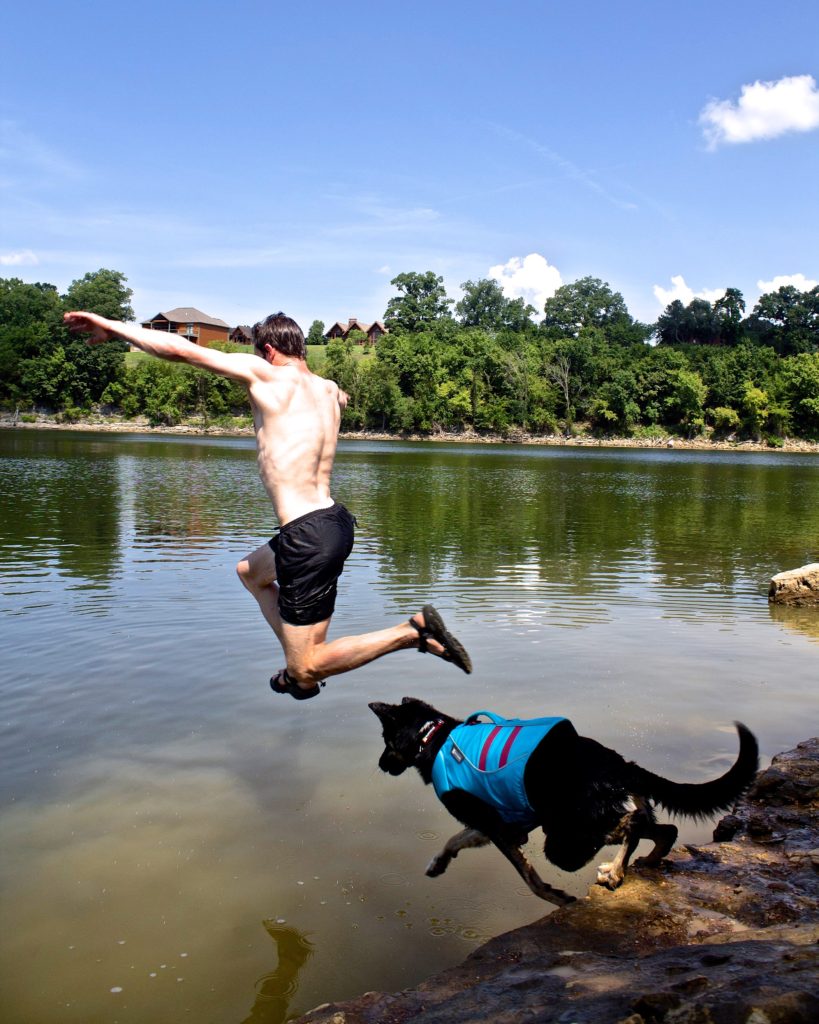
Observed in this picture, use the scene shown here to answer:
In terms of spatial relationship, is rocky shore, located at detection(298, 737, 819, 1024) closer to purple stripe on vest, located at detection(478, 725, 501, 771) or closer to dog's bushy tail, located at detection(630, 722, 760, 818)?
dog's bushy tail, located at detection(630, 722, 760, 818)

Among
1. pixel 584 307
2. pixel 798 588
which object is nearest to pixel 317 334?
pixel 584 307

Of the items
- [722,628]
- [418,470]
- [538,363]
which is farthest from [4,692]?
[538,363]

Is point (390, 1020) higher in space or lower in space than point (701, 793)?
lower

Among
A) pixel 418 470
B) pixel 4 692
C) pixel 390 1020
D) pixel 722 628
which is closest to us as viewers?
pixel 390 1020

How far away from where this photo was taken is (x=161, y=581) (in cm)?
1200

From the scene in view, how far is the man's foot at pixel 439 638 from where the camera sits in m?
4.82

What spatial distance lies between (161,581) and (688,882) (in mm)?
9461

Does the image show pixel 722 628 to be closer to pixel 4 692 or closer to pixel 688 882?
pixel 688 882

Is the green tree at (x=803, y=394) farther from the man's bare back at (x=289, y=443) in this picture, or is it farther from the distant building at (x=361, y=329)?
the man's bare back at (x=289, y=443)

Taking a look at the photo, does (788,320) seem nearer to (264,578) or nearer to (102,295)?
(102,295)

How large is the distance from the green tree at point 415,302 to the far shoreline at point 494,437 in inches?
1579

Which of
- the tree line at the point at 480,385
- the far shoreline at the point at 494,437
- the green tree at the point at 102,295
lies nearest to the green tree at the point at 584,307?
the tree line at the point at 480,385

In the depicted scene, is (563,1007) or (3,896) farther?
(3,896)

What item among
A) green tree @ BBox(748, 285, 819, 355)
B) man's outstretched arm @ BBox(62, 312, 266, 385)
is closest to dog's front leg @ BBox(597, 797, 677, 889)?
man's outstretched arm @ BBox(62, 312, 266, 385)
